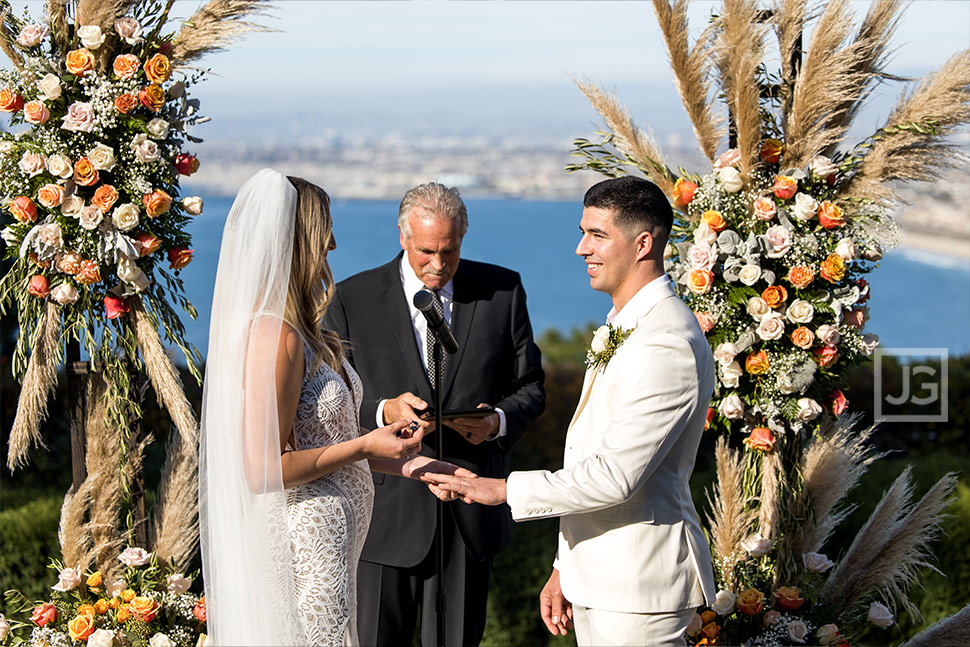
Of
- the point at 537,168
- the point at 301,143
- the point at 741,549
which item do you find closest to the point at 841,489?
the point at 741,549

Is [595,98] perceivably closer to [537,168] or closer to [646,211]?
[646,211]

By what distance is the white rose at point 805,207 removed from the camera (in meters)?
3.97

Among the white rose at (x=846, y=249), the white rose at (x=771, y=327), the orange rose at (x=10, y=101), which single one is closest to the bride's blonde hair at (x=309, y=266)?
the orange rose at (x=10, y=101)

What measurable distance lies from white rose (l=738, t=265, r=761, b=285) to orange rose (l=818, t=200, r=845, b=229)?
0.32 m

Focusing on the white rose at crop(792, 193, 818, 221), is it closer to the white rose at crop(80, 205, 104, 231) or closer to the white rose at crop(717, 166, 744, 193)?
the white rose at crop(717, 166, 744, 193)

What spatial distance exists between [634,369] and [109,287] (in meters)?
2.25

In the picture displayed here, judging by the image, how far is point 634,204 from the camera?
291 centimetres

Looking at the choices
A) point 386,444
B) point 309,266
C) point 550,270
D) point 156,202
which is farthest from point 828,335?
point 550,270

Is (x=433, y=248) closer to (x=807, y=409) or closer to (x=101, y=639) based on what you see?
(x=807, y=409)

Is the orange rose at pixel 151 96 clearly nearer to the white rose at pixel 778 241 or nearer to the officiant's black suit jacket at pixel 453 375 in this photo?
the officiant's black suit jacket at pixel 453 375

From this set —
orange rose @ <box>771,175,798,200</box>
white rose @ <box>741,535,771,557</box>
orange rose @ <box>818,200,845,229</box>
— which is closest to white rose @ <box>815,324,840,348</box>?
orange rose @ <box>818,200,845,229</box>

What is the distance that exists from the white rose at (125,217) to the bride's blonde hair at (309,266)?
102 centimetres

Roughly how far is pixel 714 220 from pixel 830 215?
448 millimetres

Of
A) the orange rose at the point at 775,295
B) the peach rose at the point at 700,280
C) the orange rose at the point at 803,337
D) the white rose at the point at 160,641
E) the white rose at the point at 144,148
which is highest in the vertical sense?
the white rose at the point at 144,148
